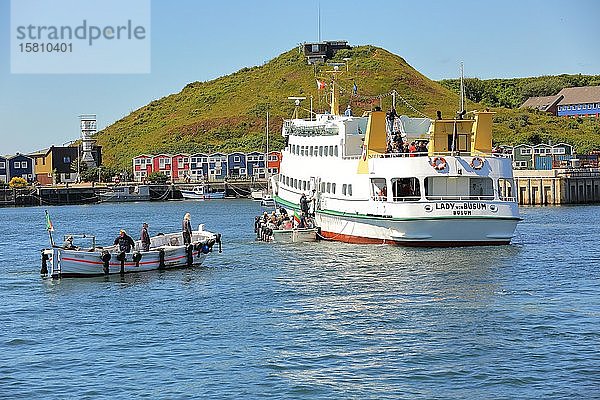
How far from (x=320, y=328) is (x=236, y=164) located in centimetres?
12859

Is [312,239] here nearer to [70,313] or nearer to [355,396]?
[70,313]

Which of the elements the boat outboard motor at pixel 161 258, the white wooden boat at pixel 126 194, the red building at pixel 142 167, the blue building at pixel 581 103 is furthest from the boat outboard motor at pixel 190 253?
the blue building at pixel 581 103

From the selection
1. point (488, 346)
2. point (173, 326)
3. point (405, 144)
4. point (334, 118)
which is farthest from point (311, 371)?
point (334, 118)

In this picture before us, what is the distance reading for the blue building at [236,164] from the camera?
154875 millimetres

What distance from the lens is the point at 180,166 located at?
15962 centimetres

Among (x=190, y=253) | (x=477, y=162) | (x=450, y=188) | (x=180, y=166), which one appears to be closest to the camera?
(x=190, y=253)

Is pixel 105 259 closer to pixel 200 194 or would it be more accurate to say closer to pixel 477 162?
pixel 477 162

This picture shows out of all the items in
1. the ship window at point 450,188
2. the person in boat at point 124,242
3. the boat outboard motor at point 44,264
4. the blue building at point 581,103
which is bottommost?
the boat outboard motor at point 44,264

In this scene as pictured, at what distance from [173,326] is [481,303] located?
9.49m

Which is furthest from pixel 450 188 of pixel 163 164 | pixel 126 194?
pixel 163 164

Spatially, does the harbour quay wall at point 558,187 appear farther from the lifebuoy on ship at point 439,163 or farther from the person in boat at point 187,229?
the person in boat at point 187,229

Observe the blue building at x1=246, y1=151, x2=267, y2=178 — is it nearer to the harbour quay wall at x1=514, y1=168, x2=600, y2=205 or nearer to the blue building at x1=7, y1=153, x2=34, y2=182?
the blue building at x1=7, y1=153, x2=34, y2=182

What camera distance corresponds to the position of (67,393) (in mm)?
21781

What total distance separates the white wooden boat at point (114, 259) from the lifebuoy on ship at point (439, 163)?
410 inches
